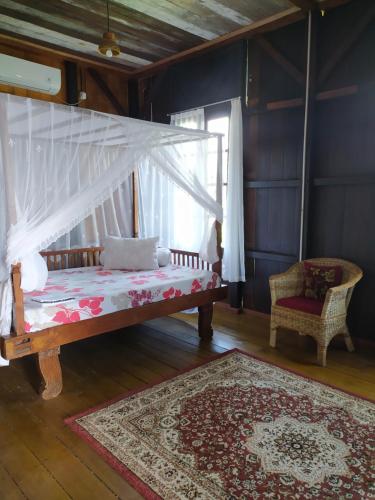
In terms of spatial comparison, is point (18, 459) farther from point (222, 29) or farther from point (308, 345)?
point (222, 29)

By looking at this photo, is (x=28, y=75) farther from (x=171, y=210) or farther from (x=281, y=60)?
(x=281, y=60)

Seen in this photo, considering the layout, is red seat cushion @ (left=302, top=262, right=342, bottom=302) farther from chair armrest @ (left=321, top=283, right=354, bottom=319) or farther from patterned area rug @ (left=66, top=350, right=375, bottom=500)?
patterned area rug @ (left=66, top=350, right=375, bottom=500)

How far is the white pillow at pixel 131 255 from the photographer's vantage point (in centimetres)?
385

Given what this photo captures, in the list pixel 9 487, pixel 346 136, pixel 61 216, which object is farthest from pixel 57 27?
pixel 9 487

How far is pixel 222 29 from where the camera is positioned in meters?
3.88

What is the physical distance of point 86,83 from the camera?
189 inches

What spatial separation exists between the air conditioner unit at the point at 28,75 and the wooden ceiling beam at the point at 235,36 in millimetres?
1380

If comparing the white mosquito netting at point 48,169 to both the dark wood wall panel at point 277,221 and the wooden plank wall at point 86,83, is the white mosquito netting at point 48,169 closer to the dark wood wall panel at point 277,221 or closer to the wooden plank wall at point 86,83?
the dark wood wall panel at point 277,221

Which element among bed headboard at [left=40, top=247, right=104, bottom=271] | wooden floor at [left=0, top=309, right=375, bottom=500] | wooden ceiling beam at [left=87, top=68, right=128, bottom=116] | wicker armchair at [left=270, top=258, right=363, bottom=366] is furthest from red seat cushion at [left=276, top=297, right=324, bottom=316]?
wooden ceiling beam at [left=87, top=68, right=128, bottom=116]

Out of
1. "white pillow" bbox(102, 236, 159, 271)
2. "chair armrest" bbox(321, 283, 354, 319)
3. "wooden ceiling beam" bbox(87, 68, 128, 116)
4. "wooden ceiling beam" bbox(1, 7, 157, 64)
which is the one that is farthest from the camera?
"wooden ceiling beam" bbox(87, 68, 128, 116)

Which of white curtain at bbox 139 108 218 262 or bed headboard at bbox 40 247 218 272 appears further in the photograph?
white curtain at bbox 139 108 218 262

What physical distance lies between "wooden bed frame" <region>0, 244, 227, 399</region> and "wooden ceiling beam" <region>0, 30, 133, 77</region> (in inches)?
89.5

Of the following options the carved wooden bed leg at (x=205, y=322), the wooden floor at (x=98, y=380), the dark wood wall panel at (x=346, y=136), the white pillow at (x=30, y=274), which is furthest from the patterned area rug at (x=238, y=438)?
the dark wood wall panel at (x=346, y=136)

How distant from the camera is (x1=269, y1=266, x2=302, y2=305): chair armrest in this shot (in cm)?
341
